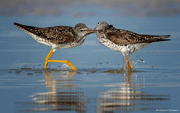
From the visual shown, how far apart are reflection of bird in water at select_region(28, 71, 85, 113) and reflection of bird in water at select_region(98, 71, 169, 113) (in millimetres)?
509

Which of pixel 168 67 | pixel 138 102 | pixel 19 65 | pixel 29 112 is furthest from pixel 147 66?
pixel 29 112

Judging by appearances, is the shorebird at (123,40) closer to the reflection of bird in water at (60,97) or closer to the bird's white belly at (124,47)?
the bird's white belly at (124,47)

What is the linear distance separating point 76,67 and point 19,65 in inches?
88.0

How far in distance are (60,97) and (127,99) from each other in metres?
1.56

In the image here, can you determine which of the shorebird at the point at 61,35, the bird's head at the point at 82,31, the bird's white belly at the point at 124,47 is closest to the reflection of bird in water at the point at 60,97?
the bird's white belly at the point at 124,47

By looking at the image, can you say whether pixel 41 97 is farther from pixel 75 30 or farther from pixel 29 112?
pixel 75 30

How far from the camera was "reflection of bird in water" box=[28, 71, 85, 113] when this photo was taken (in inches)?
360

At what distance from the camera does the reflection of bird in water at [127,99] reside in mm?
9117

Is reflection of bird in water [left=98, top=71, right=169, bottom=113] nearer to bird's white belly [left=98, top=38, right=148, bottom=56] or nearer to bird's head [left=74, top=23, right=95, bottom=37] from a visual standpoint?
bird's white belly [left=98, top=38, right=148, bottom=56]

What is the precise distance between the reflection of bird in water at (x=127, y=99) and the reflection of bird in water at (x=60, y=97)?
1.67 ft

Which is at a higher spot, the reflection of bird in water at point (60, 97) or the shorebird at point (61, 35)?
the shorebird at point (61, 35)

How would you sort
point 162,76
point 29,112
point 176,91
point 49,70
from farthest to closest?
1. point 49,70
2. point 162,76
3. point 176,91
4. point 29,112

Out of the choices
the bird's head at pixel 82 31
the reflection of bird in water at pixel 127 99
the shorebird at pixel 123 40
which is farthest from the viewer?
the bird's head at pixel 82 31

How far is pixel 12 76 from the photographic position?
14055 millimetres
